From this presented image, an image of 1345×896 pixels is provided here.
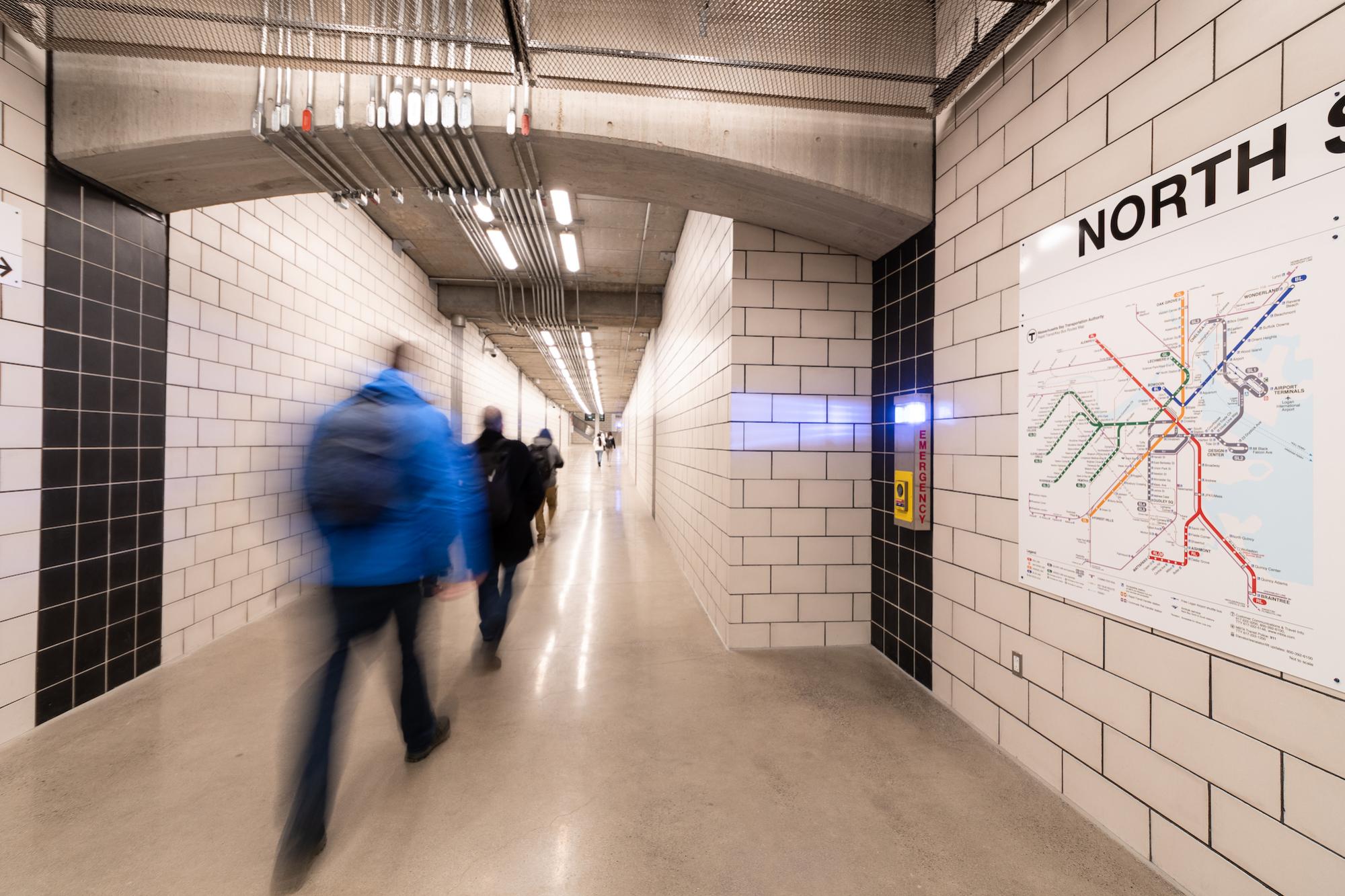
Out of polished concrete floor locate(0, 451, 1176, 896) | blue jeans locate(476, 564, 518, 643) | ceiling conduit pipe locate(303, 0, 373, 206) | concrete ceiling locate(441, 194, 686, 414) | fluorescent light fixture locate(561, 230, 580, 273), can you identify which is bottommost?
polished concrete floor locate(0, 451, 1176, 896)

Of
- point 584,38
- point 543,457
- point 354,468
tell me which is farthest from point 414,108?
point 543,457

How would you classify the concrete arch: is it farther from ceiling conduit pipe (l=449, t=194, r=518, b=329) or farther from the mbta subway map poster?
the mbta subway map poster

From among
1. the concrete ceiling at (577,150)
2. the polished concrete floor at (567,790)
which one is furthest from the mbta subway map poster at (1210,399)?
the concrete ceiling at (577,150)

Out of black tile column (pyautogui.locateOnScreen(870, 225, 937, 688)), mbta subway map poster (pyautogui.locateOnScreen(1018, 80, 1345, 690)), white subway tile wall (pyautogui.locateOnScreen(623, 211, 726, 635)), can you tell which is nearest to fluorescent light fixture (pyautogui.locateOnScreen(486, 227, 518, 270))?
white subway tile wall (pyautogui.locateOnScreen(623, 211, 726, 635))

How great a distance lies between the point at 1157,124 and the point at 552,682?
3.28 m

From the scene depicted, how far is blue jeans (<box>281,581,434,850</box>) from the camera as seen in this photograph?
1486 millimetres

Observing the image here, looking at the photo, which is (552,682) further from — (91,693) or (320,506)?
(91,693)

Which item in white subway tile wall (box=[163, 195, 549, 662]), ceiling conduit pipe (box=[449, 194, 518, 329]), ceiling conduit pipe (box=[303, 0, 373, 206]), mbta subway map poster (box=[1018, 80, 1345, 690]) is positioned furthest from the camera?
ceiling conduit pipe (box=[449, 194, 518, 329])

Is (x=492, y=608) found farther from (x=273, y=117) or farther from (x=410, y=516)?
(x=273, y=117)

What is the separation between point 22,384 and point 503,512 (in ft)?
6.74

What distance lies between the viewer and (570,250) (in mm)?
5105

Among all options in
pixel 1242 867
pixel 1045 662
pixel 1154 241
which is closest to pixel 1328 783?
pixel 1242 867

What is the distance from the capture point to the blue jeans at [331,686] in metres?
1.49

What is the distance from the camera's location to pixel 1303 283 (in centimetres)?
124
